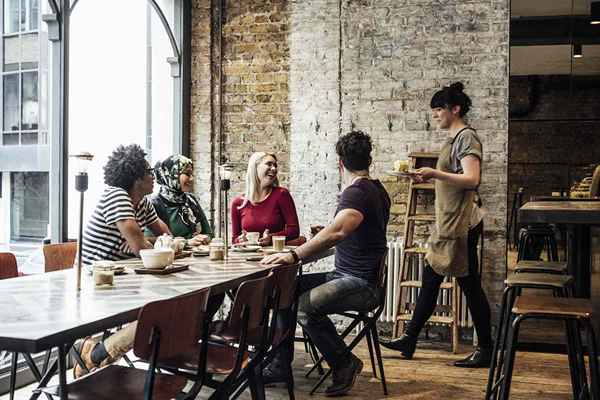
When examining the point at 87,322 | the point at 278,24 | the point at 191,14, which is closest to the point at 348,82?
the point at 278,24

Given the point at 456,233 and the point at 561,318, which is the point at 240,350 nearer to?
the point at 561,318

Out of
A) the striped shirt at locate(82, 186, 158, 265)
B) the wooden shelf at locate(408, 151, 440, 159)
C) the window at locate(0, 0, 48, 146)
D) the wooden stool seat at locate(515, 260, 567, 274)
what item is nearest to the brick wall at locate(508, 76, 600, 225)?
the wooden shelf at locate(408, 151, 440, 159)

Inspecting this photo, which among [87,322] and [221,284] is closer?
[87,322]

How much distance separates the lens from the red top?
520 centimetres

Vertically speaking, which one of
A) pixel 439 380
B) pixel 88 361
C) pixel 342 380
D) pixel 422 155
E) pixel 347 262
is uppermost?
pixel 422 155

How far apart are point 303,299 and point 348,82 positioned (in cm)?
249

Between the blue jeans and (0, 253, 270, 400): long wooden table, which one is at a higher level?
(0, 253, 270, 400): long wooden table

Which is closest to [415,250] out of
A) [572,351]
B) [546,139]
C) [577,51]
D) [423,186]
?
[423,186]

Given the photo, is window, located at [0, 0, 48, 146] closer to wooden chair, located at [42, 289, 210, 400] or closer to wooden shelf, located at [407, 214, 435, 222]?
wooden chair, located at [42, 289, 210, 400]

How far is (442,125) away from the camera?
5086 millimetres

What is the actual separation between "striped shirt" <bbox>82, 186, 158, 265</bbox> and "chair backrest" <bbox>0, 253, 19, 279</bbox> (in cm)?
42

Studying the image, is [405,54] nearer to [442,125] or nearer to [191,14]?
[442,125]

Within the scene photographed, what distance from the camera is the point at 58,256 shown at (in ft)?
13.1

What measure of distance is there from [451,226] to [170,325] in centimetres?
300
